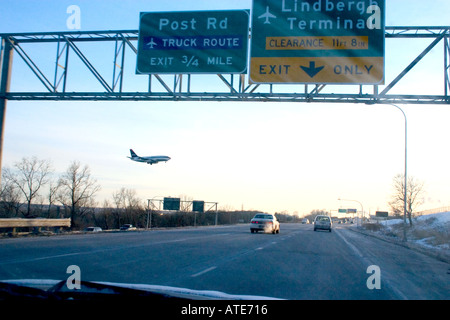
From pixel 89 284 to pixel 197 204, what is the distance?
53837 millimetres

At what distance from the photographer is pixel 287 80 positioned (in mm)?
14602

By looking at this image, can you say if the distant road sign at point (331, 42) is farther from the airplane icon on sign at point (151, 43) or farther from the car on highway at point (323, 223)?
the car on highway at point (323, 223)

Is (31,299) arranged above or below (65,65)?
below

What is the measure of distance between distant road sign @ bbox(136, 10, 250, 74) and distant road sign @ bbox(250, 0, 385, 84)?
4.91 feet

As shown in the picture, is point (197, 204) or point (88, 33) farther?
point (197, 204)

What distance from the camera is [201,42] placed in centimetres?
1557

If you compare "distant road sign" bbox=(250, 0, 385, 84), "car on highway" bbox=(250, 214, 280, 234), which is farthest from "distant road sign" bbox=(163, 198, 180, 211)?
"distant road sign" bbox=(250, 0, 385, 84)

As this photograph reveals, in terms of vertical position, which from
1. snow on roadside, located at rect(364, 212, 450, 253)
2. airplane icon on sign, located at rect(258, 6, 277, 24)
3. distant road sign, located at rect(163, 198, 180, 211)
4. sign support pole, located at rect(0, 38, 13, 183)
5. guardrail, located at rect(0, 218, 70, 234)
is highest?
airplane icon on sign, located at rect(258, 6, 277, 24)

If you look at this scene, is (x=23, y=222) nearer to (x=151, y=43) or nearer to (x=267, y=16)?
(x=151, y=43)

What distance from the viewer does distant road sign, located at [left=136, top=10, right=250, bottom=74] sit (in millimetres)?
15430

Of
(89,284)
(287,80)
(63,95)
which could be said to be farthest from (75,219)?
(89,284)

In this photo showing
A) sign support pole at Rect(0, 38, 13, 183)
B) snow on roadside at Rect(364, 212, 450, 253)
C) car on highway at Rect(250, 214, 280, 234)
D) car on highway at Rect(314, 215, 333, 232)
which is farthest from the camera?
car on highway at Rect(314, 215, 333, 232)

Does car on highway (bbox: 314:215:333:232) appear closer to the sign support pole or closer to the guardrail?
the guardrail

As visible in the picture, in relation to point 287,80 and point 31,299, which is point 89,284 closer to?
point 31,299
